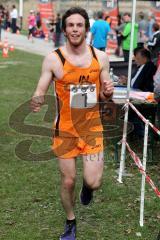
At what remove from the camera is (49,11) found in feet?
121

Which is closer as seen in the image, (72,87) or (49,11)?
(72,87)

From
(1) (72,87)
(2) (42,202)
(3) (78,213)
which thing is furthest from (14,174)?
(1) (72,87)

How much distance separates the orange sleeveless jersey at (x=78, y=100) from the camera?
4312mm

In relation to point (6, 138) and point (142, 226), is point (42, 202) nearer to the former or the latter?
point (142, 226)

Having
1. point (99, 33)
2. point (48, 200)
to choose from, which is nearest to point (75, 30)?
point (48, 200)

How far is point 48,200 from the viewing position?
5.65 meters

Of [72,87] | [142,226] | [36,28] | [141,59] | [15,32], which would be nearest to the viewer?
[72,87]

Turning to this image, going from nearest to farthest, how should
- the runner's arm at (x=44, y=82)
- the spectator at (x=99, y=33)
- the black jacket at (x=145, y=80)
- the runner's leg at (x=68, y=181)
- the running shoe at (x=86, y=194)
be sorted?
the runner's arm at (x=44, y=82) → the runner's leg at (x=68, y=181) → the running shoe at (x=86, y=194) → the black jacket at (x=145, y=80) → the spectator at (x=99, y=33)

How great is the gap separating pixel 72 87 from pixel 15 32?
115ft

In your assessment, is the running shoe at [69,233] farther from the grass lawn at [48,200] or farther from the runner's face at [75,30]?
the runner's face at [75,30]

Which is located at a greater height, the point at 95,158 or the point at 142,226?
the point at 95,158

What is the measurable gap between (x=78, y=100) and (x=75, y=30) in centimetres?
59

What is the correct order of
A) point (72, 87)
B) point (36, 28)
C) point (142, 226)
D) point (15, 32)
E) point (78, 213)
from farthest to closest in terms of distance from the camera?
point (15, 32)
point (36, 28)
point (78, 213)
point (142, 226)
point (72, 87)

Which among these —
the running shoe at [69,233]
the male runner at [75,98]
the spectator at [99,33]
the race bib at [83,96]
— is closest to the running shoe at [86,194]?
the male runner at [75,98]
